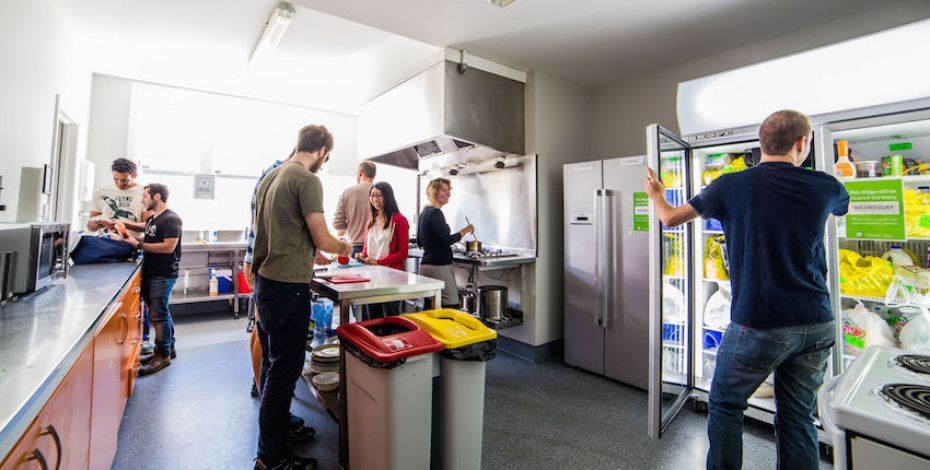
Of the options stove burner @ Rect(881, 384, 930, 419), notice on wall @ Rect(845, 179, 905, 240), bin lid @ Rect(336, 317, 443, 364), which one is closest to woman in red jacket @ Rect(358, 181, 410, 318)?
bin lid @ Rect(336, 317, 443, 364)

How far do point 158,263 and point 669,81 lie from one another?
477 cm

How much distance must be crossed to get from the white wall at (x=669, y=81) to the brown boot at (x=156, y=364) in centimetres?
444

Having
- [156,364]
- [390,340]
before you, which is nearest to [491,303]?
[390,340]

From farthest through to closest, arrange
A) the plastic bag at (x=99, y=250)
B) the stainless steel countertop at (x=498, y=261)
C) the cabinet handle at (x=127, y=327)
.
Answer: the stainless steel countertop at (x=498, y=261) < the plastic bag at (x=99, y=250) < the cabinet handle at (x=127, y=327)

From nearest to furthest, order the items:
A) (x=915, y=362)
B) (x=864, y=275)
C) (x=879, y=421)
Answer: (x=879, y=421) → (x=915, y=362) → (x=864, y=275)

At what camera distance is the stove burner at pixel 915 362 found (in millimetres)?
960

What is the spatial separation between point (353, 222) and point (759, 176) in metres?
3.07

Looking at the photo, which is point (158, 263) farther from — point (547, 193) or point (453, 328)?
point (547, 193)

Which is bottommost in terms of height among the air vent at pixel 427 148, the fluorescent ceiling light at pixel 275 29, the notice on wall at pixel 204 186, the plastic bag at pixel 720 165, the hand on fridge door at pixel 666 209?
the hand on fridge door at pixel 666 209

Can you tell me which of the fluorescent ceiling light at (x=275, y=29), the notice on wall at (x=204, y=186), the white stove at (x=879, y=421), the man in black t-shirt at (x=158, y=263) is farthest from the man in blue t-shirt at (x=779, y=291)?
the notice on wall at (x=204, y=186)

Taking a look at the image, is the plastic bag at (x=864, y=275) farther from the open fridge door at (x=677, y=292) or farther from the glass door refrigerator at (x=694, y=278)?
the open fridge door at (x=677, y=292)

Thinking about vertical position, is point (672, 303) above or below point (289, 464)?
above

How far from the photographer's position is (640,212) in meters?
2.97

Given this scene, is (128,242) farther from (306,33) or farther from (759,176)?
(759,176)
